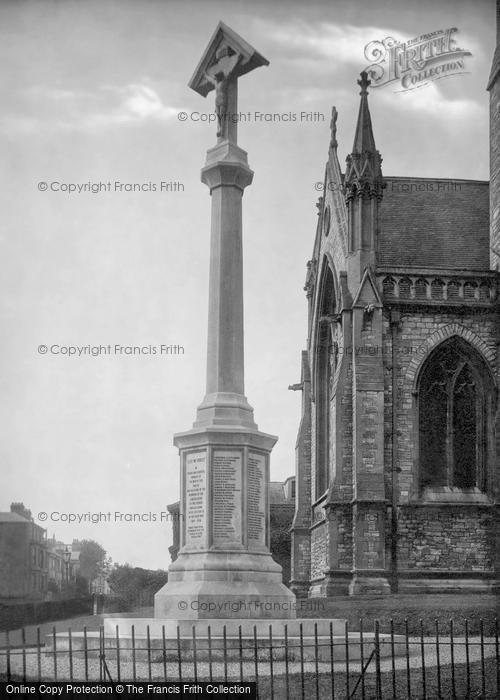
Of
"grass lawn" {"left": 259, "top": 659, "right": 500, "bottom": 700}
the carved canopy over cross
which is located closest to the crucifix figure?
the carved canopy over cross

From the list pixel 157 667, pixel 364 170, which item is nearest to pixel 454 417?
pixel 364 170

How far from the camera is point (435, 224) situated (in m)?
31.3

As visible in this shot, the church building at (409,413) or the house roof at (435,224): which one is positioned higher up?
the house roof at (435,224)

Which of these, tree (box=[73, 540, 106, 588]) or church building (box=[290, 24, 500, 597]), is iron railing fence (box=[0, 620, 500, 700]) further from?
tree (box=[73, 540, 106, 588])

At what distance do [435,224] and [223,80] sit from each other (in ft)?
51.7

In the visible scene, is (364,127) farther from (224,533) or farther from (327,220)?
(224,533)

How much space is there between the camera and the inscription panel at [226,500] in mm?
14820

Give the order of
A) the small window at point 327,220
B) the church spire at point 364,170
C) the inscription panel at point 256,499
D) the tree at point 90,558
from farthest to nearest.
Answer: the tree at point 90,558, the small window at point 327,220, the church spire at point 364,170, the inscription panel at point 256,499

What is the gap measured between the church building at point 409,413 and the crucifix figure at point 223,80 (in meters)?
11.2

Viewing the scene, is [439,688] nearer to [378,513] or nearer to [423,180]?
[378,513]

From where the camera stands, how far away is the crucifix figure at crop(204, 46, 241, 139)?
54.8 feet

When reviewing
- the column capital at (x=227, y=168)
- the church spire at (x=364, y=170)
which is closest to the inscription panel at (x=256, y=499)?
the column capital at (x=227, y=168)

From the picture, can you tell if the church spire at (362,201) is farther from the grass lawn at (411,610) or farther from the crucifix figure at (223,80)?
the crucifix figure at (223,80)

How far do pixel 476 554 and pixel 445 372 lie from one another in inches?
203
